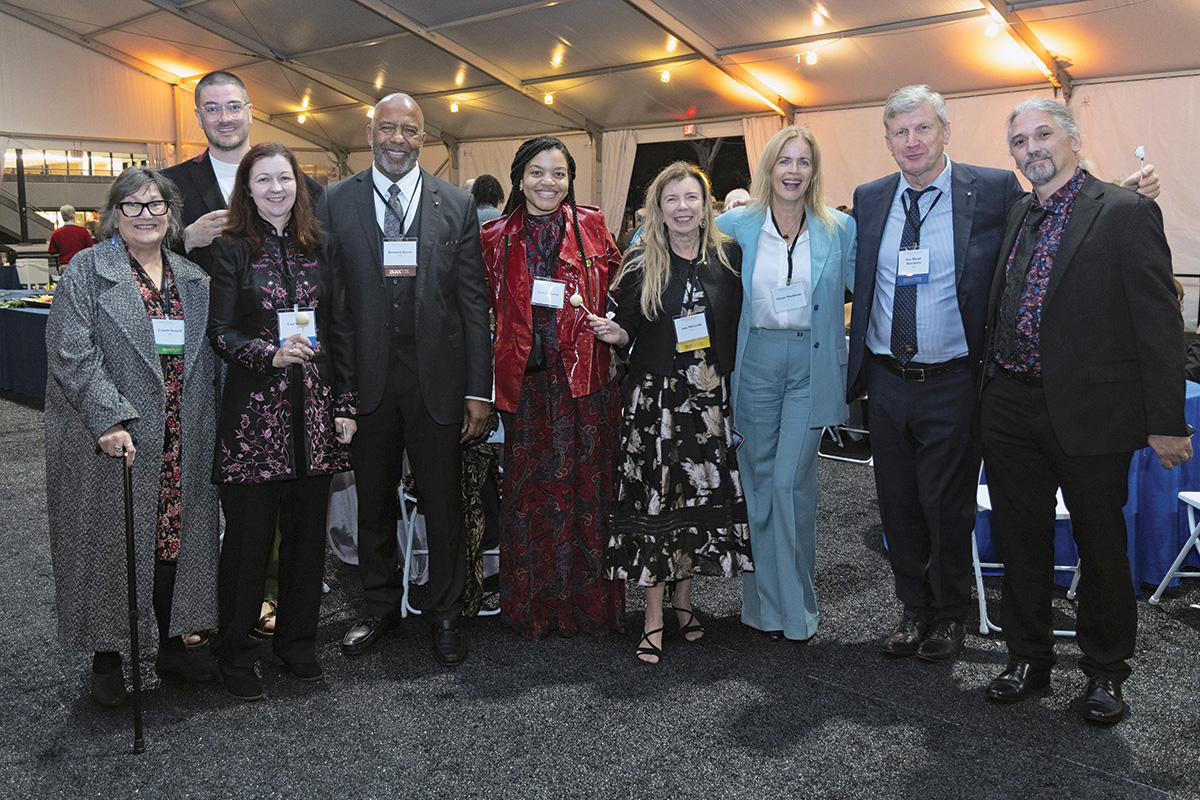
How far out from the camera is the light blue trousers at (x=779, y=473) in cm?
286

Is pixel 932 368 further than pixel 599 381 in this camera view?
No

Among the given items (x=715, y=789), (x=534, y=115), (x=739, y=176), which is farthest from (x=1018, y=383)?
(x=534, y=115)

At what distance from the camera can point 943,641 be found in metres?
2.86

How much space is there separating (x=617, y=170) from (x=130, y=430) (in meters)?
12.1

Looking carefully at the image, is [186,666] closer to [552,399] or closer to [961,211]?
[552,399]

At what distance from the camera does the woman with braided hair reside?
285 centimetres

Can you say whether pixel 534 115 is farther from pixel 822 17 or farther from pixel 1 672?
pixel 1 672

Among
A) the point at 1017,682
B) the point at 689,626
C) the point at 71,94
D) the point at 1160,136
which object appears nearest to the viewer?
the point at 1017,682

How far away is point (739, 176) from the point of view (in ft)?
43.9

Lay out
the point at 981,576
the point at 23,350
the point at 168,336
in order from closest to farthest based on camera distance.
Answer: the point at 168,336 < the point at 981,576 < the point at 23,350

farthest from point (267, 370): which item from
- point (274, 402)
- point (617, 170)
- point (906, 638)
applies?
point (617, 170)

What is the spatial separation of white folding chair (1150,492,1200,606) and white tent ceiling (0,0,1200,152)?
20.7 feet

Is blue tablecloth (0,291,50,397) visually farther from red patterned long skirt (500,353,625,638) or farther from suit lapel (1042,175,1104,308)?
suit lapel (1042,175,1104,308)

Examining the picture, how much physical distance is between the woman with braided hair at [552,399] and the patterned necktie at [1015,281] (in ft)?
3.96
